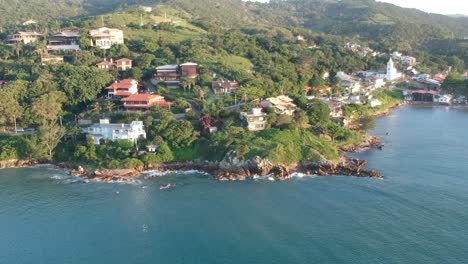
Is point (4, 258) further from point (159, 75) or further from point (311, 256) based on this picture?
point (159, 75)

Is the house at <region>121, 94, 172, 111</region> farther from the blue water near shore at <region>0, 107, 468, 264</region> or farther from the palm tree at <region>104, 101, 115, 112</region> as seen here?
the blue water near shore at <region>0, 107, 468, 264</region>

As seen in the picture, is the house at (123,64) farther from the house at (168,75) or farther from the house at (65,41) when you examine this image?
the house at (65,41)

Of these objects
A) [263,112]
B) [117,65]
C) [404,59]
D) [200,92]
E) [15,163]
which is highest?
[404,59]

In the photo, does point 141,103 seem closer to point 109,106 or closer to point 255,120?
point 109,106

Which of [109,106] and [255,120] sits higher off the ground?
[109,106]

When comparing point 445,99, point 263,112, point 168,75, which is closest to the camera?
point 263,112

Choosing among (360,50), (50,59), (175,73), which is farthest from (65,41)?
(360,50)

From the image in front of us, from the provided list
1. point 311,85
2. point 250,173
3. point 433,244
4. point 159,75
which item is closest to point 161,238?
point 250,173
